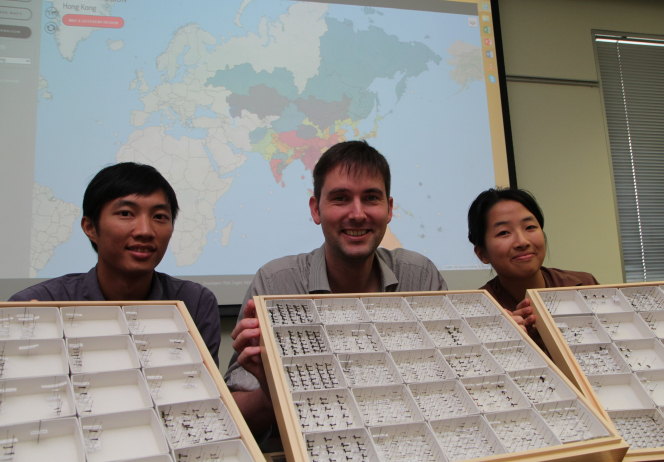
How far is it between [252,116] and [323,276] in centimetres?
129

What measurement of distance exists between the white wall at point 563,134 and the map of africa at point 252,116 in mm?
438

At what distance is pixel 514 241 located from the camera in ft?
4.79

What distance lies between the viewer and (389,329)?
0.90 m

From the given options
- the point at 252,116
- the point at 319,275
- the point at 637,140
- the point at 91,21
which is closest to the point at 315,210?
the point at 319,275

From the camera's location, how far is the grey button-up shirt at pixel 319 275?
4.64 ft

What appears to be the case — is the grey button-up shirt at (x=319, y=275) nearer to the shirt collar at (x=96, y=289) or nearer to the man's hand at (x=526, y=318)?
the shirt collar at (x=96, y=289)

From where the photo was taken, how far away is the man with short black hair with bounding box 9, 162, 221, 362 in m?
1.28

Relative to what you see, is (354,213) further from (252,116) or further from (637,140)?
(637,140)

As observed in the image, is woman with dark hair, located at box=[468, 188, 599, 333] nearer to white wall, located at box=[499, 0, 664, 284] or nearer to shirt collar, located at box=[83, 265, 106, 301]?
shirt collar, located at box=[83, 265, 106, 301]

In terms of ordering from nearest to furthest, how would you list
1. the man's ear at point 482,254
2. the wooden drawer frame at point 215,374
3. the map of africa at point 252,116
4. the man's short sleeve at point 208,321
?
1. the wooden drawer frame at point 215,374
2. the man's short sleeve at point 208,321
3. the man's ear at point 482,254
4. the map of africa at point 252,116

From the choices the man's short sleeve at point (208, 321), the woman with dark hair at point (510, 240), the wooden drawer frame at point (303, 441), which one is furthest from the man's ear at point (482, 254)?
the man's short sleeve at point (208, 321)

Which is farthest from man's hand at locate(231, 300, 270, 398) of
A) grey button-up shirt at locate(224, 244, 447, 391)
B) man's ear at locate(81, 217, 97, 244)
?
man's ear at locate(81, 217, 97, 244)

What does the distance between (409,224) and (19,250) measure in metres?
1.95

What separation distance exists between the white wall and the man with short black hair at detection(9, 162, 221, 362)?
7.78ft
